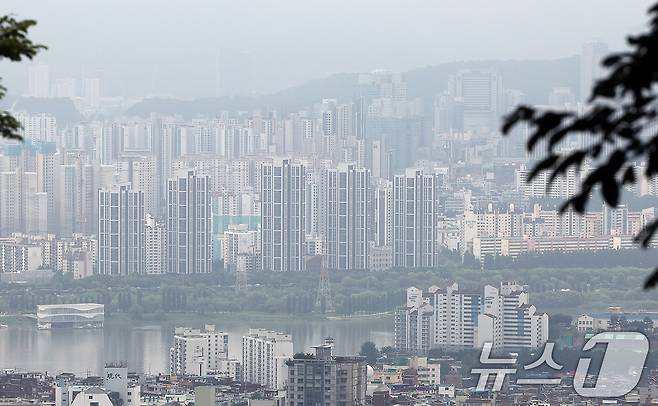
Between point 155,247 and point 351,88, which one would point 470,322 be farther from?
point 351,88

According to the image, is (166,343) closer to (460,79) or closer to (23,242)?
(23,242)

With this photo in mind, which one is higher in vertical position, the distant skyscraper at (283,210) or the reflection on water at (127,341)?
the distant skyscraper at (283,210)

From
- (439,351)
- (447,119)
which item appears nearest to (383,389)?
(439,351)

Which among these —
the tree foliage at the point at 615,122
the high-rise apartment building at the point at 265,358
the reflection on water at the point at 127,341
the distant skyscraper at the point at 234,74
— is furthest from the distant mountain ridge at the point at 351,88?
the tree foliage at the point at 615,122

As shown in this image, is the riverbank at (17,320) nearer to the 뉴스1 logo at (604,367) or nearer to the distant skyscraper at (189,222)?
the distant skyscraper at (189,222)

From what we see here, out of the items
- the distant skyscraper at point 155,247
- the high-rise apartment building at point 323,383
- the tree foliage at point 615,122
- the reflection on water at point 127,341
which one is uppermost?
the tree foliage at point 615,122

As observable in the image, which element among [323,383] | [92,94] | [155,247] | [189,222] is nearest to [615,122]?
[323,383]
